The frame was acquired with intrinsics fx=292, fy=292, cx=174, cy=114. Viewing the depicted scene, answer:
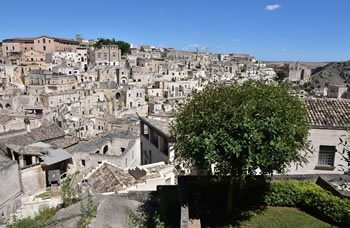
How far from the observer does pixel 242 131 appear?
30.9 ft

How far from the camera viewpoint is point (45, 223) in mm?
12688

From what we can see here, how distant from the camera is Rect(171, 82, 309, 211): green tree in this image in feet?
30.9

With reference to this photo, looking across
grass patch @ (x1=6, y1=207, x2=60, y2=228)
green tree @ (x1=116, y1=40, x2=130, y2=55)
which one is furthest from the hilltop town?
green tree @ (x1=116, y1=40, x2=130, y2=55)

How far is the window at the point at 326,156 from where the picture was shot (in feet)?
54.9

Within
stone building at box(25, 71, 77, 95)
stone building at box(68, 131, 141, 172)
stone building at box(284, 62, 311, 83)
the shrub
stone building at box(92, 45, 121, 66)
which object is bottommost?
stone building at box(68, 131, 141, 172)

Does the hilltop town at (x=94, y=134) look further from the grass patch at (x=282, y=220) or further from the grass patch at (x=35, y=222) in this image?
the grass patch at (x=282, y=220)

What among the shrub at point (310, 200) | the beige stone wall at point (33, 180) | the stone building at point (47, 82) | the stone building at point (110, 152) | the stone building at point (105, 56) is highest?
the stone building at point (105, 56)

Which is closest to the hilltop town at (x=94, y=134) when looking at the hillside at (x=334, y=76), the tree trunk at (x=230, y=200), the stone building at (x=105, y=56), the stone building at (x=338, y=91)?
the stone building at (x=338, y=91)

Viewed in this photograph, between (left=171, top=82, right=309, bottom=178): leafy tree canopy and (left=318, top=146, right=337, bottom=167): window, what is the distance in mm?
7207

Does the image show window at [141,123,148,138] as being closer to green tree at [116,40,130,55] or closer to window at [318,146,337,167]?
window at [318,146,337,167]

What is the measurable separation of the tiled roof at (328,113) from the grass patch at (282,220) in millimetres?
6445

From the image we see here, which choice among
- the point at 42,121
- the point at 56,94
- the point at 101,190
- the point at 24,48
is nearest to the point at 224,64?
the point at 24,48

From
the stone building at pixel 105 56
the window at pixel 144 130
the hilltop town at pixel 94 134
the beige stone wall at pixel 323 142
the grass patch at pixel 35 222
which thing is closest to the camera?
the grass patch at pixel 35 222

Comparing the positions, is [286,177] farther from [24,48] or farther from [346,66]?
[346,66]
